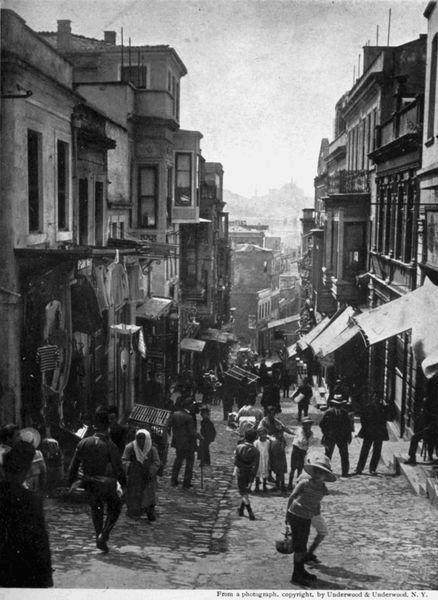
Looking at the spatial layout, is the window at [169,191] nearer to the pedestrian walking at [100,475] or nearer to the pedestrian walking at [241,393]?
the pedestrian walking at [241,393]

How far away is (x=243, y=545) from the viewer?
9.50 metres

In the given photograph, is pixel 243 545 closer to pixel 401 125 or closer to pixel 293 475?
pixel 293 475

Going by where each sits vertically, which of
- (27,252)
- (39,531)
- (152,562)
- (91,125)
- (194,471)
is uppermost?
(91,125)

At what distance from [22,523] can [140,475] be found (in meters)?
3.62

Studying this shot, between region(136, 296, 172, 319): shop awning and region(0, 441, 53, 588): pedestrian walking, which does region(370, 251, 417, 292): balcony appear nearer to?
region(136, 296, 172, 319): shop awning

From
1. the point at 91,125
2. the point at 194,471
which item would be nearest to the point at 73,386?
the point at 194,471

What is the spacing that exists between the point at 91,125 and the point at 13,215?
6780 millimetres

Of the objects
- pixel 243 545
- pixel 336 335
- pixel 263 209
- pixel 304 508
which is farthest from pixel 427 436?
pixel 263 209

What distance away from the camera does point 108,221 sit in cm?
2062

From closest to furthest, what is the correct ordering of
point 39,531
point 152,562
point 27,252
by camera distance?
point 39,531 < point 152,562 < point 27,252

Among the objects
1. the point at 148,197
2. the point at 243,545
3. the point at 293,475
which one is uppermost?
the point at 148,197

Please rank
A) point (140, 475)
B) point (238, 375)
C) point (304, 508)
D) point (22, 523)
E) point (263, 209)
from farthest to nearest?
point (263, 209), point (238, 375), point (140, 475), point (304, 508), point (22, 523)

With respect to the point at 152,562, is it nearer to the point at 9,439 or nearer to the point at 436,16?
the point at 9,439

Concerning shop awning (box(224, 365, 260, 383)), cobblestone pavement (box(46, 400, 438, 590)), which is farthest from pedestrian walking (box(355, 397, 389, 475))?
shop awning (box(224, 365, 260, 383))
